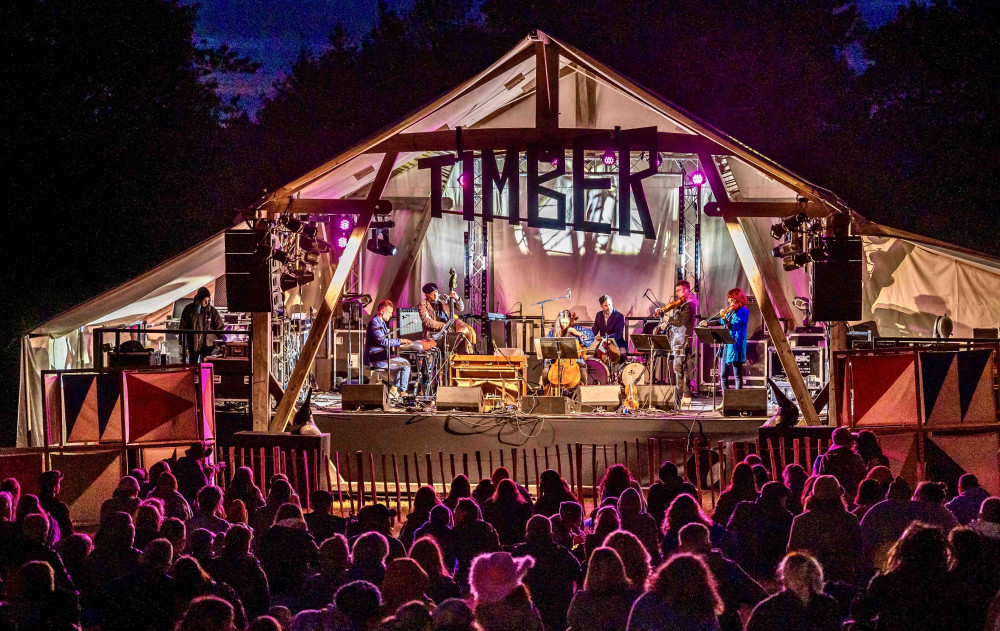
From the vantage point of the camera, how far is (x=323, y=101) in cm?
3622

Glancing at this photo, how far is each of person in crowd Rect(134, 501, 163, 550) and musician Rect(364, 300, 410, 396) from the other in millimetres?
7522

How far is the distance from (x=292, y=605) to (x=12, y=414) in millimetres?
14257

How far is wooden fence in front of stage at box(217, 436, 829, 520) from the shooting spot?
32.6ft

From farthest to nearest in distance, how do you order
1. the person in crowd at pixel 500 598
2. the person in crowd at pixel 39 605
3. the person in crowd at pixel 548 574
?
the person in crowd at pixel 548 574 → the person in crowd at pixel 39 605 → the person in crowd at pixel 500 598

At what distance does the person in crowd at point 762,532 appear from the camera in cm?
540

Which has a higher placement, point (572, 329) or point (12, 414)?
point (572, 329)

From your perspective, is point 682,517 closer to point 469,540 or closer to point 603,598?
point 469,540

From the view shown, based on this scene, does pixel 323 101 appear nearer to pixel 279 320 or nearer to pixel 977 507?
pixel 279 320

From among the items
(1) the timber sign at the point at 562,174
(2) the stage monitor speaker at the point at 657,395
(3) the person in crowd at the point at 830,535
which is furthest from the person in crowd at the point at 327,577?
(2) the stage monitor speaker at the point at 657,395

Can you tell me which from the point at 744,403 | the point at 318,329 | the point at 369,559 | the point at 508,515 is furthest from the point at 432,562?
the point at 744,403

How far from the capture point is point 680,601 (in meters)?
3.78

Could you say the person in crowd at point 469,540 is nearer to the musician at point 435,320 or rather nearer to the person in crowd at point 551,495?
the person in crowd at point 551,495

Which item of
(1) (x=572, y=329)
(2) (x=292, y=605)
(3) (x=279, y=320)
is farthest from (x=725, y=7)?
(2) (x=292, y=605)

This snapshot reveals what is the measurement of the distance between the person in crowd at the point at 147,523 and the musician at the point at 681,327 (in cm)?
957
